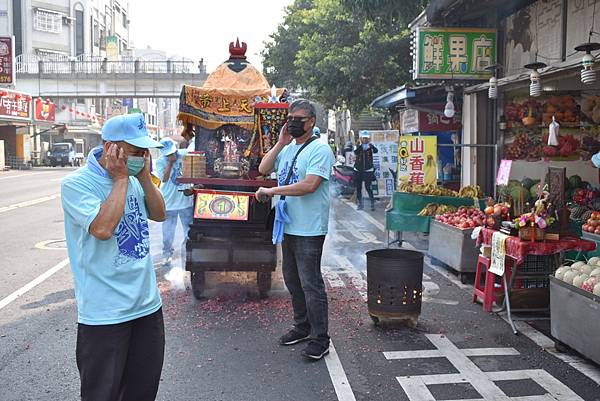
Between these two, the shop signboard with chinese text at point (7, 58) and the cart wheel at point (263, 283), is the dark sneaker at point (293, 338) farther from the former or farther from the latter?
the shop signboard with chinese text at point (7, 58)

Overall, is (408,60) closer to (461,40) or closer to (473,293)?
(461,40)

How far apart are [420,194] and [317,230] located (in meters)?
5.37

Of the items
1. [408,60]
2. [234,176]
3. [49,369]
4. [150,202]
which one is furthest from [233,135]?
[408,60]

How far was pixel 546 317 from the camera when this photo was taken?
6.48 metres

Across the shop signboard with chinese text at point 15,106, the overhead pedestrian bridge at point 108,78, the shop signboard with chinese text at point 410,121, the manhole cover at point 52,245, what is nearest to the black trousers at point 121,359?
the manhole cover at point 52,245

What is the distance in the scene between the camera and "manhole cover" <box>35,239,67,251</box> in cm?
1027

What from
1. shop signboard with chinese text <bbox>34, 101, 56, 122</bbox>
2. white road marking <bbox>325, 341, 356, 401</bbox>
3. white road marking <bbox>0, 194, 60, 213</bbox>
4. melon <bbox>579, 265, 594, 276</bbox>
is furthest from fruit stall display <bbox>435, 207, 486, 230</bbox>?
shop signboard with chinese text <bbox>34, 101, 56, 122</bbox>

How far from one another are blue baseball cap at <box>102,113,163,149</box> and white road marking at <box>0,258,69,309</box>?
15.1 ft

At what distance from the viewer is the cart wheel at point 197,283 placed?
690 cm

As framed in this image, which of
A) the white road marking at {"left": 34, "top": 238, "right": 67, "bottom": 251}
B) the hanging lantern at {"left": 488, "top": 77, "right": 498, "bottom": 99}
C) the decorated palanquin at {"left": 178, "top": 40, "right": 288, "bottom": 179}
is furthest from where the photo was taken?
the white road marking at {"left": 34, "top": 238, "right": 67, "bottom": 251}

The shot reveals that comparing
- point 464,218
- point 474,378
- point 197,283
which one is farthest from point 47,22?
point 474,378

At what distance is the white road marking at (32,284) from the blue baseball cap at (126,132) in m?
4.60

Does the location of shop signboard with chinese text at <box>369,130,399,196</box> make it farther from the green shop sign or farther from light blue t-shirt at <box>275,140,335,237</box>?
light blue t-shirt at <box>275,140,335,237</box>

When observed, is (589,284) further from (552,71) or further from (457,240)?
(552,71)
